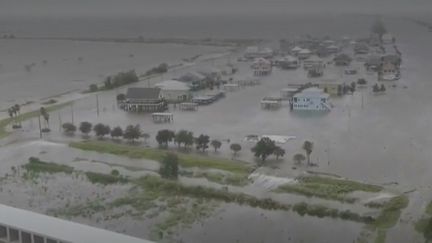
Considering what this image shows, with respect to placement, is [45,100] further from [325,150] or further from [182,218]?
[182,218]

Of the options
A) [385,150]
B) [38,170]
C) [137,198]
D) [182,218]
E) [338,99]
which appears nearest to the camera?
[182,218]

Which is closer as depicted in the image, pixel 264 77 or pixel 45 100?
pixel 45 100

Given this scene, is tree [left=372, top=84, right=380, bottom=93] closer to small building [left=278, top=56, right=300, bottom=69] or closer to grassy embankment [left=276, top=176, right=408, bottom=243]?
small building [left=278, top=56, right=300, bottom=69]

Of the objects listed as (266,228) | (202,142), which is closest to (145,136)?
(202,142)

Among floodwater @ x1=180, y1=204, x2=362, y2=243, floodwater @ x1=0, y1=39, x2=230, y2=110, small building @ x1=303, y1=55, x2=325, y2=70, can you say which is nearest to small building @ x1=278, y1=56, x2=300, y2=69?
small building @ x1=303, y1=55, x2=325, y2=70

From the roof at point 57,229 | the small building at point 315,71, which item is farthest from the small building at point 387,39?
the roof at point 57,229

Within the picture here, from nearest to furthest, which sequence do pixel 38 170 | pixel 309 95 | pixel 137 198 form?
pixel 137 198 < pixel 38 170 < pixel 309 95

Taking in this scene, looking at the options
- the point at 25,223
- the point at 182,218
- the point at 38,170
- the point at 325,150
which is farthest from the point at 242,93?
the point at 25,223
